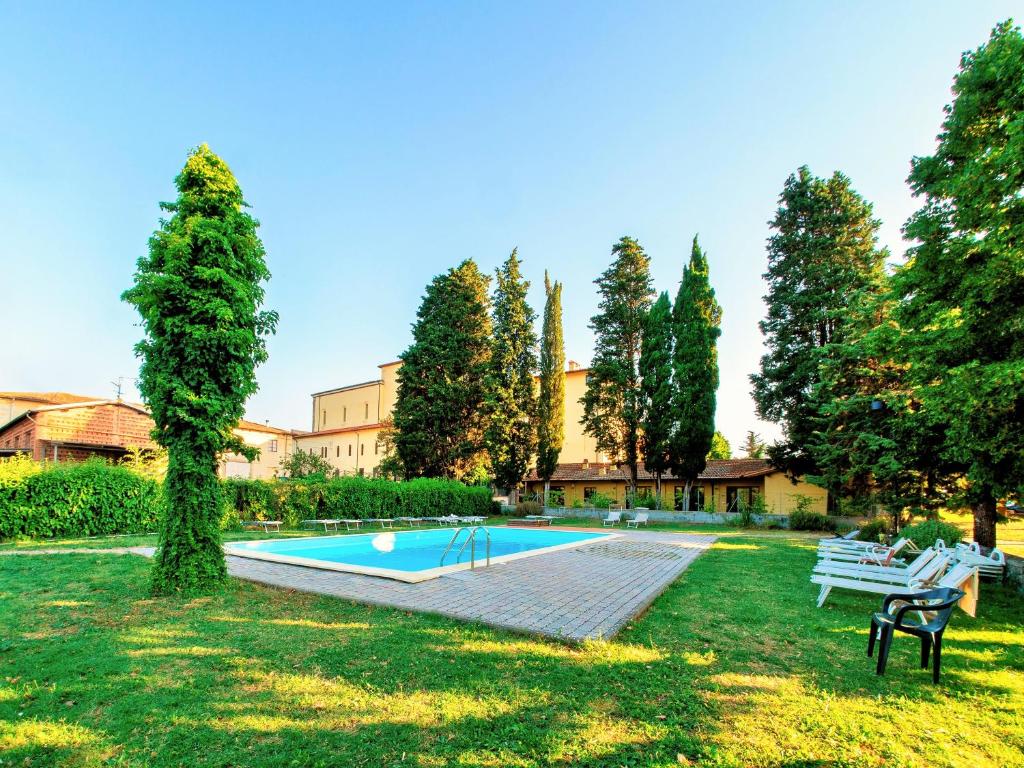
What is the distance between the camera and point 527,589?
7.45 metres

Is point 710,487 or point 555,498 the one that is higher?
point 710,487

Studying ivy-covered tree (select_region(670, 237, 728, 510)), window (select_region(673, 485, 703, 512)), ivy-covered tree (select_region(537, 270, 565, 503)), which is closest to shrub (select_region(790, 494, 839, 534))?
ivy-covered tree (select_region(670, 237, 728, 510))

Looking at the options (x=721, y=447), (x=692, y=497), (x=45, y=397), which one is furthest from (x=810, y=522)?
(x=45, y=397)

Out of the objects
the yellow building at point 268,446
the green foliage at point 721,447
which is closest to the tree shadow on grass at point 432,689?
the yellow building at point 268,446

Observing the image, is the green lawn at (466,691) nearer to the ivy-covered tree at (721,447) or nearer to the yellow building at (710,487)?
the yellow building at (710,487)

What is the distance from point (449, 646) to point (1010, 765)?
13.3 feet

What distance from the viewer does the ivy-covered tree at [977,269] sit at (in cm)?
612

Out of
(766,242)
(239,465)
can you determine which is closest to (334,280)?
(766,242)

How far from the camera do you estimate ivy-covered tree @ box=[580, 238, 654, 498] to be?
28422 millimetres

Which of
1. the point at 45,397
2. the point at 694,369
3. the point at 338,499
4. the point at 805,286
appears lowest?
the point at 338,499

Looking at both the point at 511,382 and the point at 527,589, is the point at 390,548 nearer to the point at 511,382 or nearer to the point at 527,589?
the point at 527,589

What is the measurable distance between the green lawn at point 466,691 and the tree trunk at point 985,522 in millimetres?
5518

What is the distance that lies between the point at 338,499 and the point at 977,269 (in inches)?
742

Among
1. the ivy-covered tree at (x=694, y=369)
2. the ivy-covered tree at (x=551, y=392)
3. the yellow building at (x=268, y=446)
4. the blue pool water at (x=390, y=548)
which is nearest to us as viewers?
the blue pool water at (x=390, y=548)
